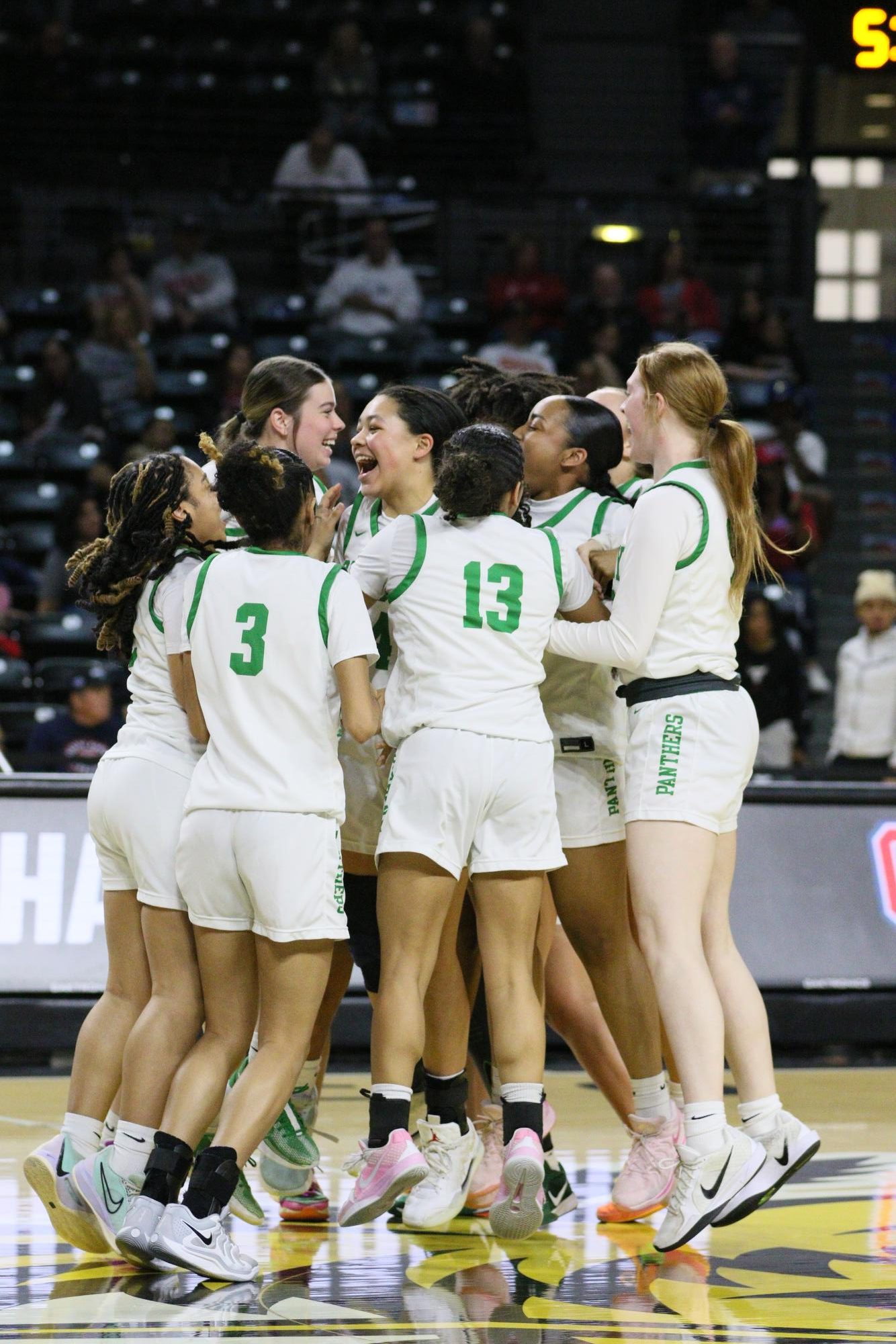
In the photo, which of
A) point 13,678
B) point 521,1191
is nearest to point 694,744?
point 521,1191

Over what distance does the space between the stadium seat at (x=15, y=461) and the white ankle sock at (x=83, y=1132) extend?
7.74 m

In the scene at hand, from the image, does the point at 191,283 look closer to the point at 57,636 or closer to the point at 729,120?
the point at 57,636

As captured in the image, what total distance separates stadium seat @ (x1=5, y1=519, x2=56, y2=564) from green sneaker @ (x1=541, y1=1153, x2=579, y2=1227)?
282 inches

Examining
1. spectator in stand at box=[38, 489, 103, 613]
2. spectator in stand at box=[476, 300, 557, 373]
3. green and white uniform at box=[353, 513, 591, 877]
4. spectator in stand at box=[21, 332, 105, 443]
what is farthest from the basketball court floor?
spectator in stand at box=[476, 300, 557, 373]

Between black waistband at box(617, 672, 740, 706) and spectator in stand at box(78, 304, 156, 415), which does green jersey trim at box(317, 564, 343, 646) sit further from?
spectator in stand at box(78, 304, 156, 415)

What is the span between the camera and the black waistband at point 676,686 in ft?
14.5

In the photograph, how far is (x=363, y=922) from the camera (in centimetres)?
478

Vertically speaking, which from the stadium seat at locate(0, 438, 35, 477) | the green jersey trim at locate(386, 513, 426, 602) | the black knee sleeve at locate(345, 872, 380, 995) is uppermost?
the stadium seat at locate(0, 438, 35, 477)

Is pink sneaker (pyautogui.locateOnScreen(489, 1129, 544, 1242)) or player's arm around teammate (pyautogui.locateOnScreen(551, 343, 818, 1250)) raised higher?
player's arm around teammate (pyautogui.locateOnScreen(551, 343, 818, 1250))

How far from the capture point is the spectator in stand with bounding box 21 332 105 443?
37.9ft

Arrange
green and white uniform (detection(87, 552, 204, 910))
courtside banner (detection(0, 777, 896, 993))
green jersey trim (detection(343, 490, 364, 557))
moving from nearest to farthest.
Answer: green and white uniform (detection(87, 552, 204, 910)) → green jersey trim (detection(343, 490, 364, 557)) → courtside banner (detection(0, 777, 896, 993))

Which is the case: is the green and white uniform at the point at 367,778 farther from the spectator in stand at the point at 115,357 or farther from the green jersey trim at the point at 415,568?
the spectator in stand at the point at 115,357

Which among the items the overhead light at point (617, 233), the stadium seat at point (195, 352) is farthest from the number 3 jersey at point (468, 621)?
the overhead light at point (617, 233)

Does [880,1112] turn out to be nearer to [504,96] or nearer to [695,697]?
[695,697]
